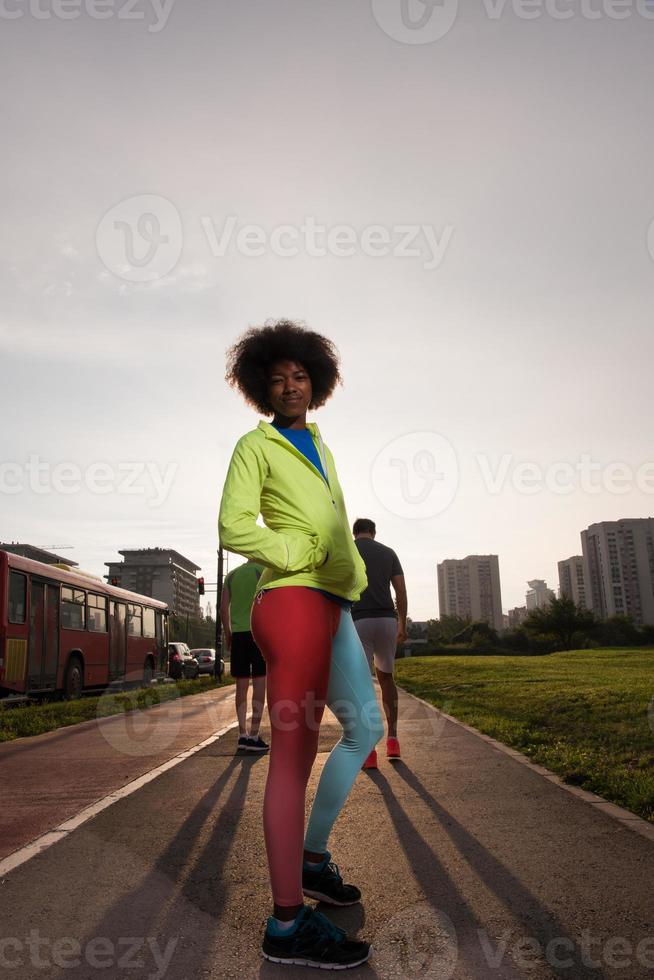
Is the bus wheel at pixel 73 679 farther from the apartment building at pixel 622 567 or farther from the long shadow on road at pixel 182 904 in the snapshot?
the apartment building at pixel 622 567

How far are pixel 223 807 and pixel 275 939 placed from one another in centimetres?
267

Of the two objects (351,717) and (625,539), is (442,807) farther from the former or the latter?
(625,539)

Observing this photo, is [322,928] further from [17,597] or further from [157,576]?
[157,576]

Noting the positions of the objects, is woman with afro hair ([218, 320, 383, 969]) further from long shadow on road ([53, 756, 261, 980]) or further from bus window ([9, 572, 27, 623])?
bus window ([9, 572, 27, 623])

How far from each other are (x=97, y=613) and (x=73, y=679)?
2574 mm

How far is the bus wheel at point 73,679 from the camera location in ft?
55.9

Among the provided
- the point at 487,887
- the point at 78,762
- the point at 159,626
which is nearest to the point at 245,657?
the point at 78,762

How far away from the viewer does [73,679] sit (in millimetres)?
17391

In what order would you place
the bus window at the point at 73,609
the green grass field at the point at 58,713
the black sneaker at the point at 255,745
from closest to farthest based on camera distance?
the black sneaker at the point at 255,745 < the green grass field at the point at 58,713 < the bus window at the point at 73,609

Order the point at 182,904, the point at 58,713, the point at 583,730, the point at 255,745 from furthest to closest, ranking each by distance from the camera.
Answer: the point at 58,713
the point at 583,730
the point at 255,745
the point at 182,904

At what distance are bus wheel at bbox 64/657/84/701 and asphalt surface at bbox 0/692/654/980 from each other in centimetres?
1195

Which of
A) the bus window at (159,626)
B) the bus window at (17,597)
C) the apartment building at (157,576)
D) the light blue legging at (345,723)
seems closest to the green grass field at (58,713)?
the bus window at (17,597)

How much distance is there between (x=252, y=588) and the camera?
26.2 feet

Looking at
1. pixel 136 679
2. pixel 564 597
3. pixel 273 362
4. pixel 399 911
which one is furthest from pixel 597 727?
pixel 564 597
